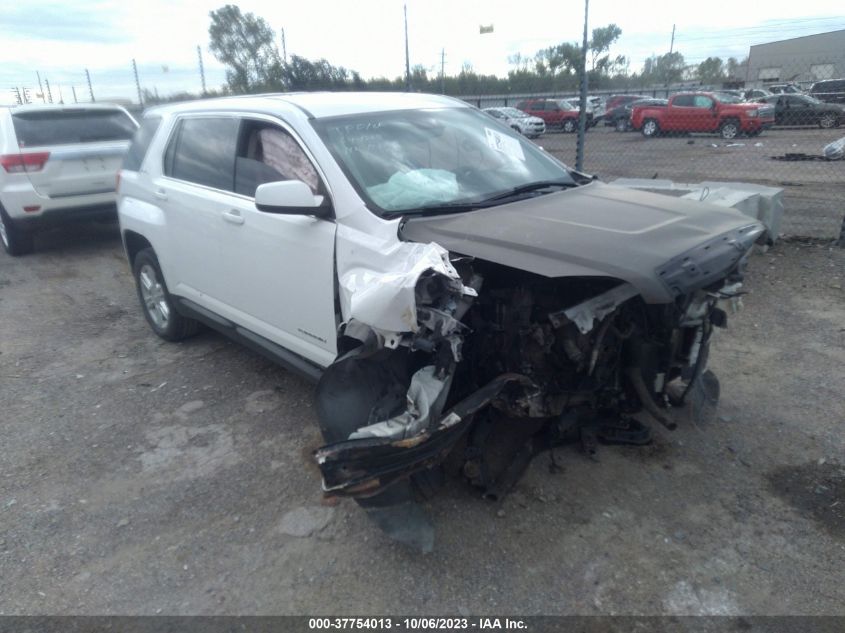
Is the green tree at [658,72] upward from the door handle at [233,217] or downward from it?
upward

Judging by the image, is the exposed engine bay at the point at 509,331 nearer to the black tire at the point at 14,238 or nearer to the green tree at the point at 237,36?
the black tire at the point at 14,238

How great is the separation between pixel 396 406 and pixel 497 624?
0.99 metres

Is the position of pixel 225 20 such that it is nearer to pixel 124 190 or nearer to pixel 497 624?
pixel 124 190

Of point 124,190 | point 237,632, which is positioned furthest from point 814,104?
point 237,632

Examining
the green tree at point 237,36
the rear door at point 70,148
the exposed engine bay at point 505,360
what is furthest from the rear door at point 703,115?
the exposed engine bay at point 505,360

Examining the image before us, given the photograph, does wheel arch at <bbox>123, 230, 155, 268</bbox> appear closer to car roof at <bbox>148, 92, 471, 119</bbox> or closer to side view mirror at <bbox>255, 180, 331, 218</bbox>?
car roof at <bbox>148, 92, 471, 119</bbox>

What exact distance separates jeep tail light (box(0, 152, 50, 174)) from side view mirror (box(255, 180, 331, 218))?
20.1 ft

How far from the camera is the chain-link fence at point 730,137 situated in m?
11.9

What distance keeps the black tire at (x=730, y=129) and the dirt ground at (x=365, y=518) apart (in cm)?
2028

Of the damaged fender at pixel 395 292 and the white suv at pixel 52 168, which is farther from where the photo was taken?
the white suv at pixel 52 168

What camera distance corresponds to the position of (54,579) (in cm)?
282

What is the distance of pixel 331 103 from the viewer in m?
3.80

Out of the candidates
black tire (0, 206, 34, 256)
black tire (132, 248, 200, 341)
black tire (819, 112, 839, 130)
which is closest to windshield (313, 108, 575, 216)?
black tire (132, 248, 200, 341)

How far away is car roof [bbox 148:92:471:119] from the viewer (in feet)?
12.1
